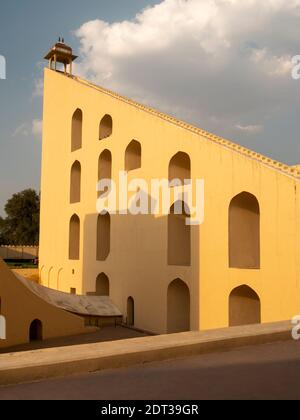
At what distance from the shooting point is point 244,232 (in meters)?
11.7

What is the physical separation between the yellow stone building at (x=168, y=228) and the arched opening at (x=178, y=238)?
0.03m

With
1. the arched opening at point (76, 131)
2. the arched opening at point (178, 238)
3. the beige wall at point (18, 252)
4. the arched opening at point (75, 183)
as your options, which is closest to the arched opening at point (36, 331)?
the arched opening at point (178, 238)

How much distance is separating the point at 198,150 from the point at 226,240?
2832 millimetres

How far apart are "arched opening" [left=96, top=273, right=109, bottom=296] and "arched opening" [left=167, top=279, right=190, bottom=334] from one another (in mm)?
4899

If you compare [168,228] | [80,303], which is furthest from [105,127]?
[80,303]

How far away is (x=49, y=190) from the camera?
22.3 metres

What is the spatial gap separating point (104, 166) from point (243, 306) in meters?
9.12

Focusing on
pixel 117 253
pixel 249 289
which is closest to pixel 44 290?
pixel 117 253

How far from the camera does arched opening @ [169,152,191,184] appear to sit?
13.6 m

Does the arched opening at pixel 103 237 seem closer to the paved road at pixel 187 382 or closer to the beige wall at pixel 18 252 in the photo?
the paved road at pixel 187 382

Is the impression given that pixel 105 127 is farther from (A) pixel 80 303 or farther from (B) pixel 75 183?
(A) pixel 80 303

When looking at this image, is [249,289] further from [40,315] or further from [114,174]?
[114,174]

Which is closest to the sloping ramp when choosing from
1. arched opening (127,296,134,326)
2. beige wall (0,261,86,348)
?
arched opening (127,296,134,326)

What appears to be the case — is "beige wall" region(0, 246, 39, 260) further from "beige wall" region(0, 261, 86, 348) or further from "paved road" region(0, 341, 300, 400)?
"paved road" region(0, 341, 300, 400)
